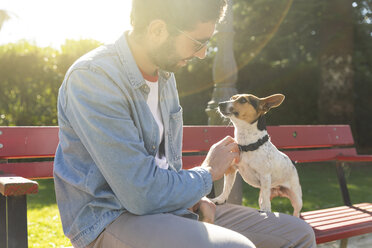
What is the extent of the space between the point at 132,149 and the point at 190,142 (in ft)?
6.32

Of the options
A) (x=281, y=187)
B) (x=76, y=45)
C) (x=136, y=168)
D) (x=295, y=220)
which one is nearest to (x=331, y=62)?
(x=76, y=45)

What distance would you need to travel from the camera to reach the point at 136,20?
184 centimetres

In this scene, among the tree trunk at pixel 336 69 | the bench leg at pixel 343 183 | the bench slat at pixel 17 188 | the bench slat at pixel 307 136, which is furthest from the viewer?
the tree trunk at pixel 336 69

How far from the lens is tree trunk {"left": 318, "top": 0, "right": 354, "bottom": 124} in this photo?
38.8 feet

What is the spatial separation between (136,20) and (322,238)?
214 centimetres

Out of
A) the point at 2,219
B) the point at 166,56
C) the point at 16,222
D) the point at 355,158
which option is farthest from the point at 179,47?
the point at 355,158

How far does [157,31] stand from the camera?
181 cm

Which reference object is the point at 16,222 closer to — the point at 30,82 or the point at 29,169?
the point at 29,169

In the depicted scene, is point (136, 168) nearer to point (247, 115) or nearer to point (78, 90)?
point (78, 90)

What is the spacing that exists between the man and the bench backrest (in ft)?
3.14

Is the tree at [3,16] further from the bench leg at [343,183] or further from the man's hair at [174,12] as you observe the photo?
the man's hair at [174,12]

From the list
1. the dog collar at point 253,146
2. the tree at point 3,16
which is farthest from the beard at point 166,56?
the tree at point 3,16

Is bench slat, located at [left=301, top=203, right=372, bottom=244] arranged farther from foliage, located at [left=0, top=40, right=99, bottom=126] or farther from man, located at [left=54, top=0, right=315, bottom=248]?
foliage, located at [left=0, top=40, right=99, bottom=126]

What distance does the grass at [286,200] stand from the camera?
478 centimetres
